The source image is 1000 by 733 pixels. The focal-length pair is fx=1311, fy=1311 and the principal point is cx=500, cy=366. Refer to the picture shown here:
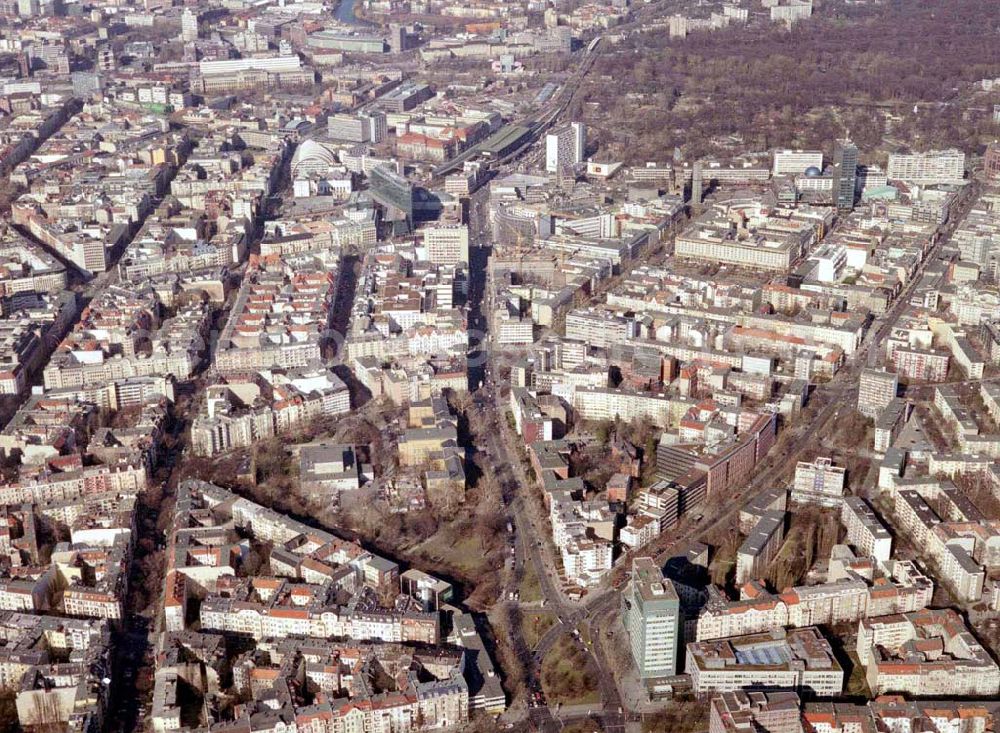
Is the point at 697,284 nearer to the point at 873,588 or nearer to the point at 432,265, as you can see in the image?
the point at 432,265

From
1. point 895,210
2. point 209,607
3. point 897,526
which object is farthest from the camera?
point 895,210

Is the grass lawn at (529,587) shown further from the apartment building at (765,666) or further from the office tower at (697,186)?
the office tower at (697,186)

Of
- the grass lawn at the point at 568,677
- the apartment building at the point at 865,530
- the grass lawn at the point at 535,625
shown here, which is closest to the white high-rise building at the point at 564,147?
the apartment building at the point at 865,530

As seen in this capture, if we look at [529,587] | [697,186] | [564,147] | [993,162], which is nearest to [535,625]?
[529,587]

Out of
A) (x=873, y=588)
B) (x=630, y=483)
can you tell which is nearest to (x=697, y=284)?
(x=630, y=483)

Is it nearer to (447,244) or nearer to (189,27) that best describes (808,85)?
(447,244)

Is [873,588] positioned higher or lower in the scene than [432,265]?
lower

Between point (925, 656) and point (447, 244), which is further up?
point (447, 244)
